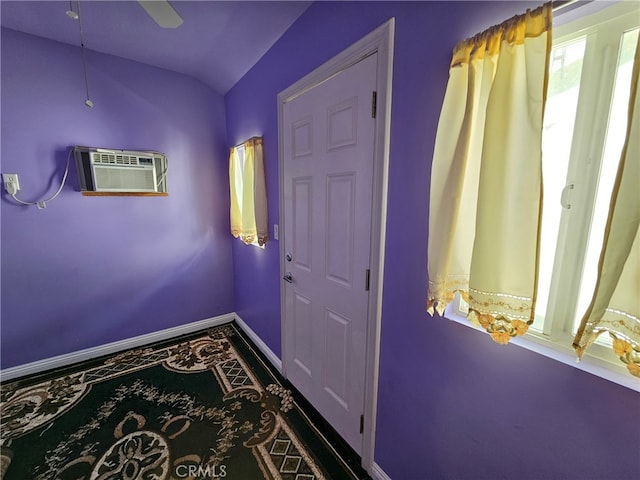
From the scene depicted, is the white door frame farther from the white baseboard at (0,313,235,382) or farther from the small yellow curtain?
the white baseboard at (0,313,235,382)

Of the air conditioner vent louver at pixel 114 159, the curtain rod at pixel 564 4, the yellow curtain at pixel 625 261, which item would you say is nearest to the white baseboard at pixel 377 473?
the yellow curtain at pixel 625 261

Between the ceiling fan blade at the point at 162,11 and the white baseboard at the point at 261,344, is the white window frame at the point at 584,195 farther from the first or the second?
the white baseboard at the point at 261,344

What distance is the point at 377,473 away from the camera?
127 cm

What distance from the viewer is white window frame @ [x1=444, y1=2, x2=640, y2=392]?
0.61 meters

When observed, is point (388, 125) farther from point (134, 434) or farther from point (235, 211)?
point (134, 434)

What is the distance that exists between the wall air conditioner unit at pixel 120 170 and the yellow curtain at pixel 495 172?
238 centimetres

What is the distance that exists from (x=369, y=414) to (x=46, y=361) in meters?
2.60

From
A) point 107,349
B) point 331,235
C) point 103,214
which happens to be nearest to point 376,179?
point 331,235

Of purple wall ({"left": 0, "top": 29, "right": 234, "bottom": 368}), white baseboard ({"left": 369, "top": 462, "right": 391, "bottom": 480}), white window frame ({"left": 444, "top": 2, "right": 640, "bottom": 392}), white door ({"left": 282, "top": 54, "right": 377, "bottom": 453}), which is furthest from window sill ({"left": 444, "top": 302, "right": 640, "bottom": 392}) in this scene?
purple wall ({"left": 0, "top": 29, "right": 234, "bottom": 368})

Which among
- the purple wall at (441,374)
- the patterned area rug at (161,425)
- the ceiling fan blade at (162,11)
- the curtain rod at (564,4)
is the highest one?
the ceiling fan blade at (162,11)

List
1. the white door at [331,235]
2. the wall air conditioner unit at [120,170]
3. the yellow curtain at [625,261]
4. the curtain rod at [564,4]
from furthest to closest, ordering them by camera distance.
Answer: the wall air conditioner unit at [120,170]
the white door at [331,235]
the curtain rod at [564,4]
the yellow curtain at [625,261]

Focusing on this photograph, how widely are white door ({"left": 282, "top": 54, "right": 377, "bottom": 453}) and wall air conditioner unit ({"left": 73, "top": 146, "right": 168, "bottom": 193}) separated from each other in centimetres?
135

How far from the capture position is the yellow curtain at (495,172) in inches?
25.1

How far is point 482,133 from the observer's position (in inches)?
30.0
